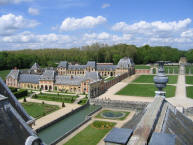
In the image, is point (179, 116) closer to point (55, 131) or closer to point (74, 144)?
point (74, 144)

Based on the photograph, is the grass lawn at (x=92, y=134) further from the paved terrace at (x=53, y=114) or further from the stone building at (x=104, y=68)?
the stone building at (x=104, y=68)

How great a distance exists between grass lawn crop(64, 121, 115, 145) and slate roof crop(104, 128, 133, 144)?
666 inches

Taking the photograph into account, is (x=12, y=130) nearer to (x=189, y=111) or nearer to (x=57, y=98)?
(x=189, y=111)

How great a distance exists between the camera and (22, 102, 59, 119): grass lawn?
29328 mm

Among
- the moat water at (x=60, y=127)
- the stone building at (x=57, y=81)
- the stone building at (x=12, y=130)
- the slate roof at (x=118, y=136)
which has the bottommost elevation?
the moat water at (x=60, y=127)

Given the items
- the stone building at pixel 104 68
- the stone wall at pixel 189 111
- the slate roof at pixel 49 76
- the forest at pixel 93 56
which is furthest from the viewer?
the forest at pixel 93 56

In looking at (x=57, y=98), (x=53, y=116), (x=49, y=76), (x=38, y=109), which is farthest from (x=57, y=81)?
(x=53, y=116)

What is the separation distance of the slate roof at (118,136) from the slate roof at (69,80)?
40175mm

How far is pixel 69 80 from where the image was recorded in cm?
4591

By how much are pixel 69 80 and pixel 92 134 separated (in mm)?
24558

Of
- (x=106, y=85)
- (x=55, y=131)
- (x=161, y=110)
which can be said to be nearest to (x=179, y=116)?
(x=161, y=110)

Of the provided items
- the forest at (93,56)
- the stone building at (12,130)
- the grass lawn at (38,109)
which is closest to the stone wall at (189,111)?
the grass lawn at (38,109)

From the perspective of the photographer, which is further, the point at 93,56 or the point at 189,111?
the point at 93,56

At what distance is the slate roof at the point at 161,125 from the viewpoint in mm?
4784
